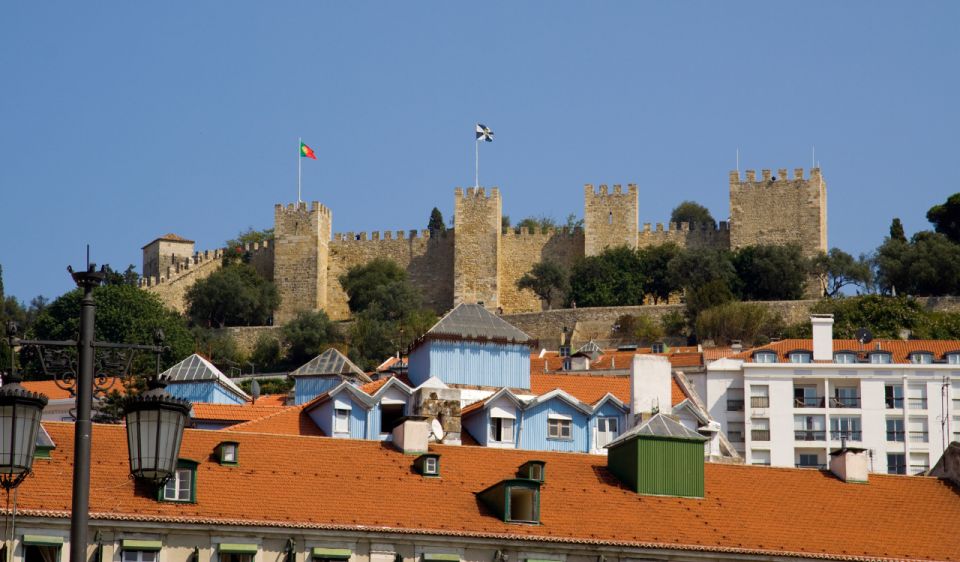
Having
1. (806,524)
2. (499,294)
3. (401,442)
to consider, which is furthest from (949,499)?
(499,294)

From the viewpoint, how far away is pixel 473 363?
4066 centimetres

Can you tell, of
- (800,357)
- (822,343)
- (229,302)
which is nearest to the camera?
(822,343)

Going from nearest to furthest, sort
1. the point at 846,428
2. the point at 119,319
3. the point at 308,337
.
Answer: the point at 846,428
the point at 119,319
the point at 308,337

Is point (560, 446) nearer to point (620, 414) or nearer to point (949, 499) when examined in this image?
point (620, 414)

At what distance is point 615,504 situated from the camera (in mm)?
26531

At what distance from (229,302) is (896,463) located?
151 feet

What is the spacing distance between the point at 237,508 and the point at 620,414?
1509 cm

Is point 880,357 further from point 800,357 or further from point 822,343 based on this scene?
point 800,357

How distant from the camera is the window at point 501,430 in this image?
3600cm

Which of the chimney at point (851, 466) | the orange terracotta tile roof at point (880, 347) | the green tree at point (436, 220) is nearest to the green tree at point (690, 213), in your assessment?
the green tree at point (436, 220)

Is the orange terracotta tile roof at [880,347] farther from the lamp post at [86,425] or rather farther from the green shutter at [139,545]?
the lamp post at [86,425]

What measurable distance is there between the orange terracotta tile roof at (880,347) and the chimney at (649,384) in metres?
23.7

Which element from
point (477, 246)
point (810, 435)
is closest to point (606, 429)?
point (810, 435)

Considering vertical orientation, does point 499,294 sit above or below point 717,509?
above
